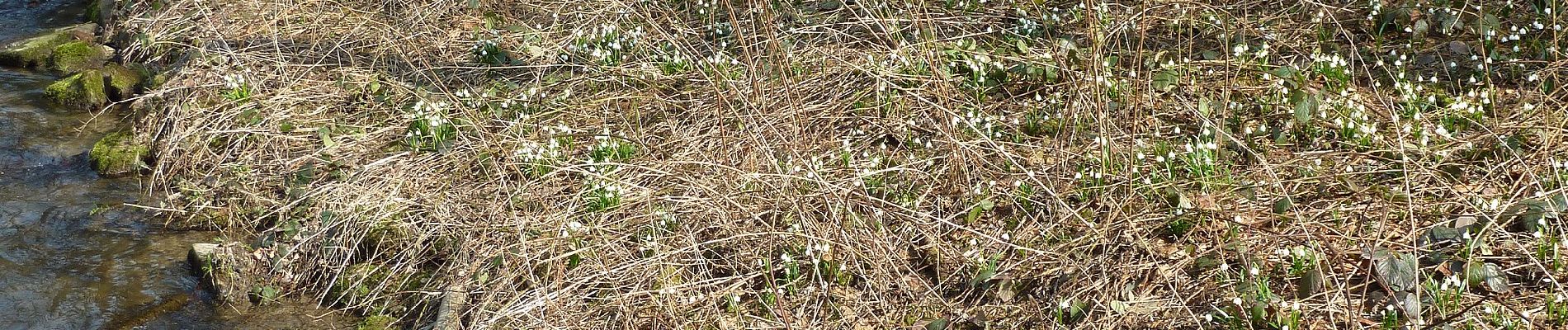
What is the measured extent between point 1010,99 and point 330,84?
3893mm

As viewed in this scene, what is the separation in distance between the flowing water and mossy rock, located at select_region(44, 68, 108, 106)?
0.35 feet

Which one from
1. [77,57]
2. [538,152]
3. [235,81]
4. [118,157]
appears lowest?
[77,57]

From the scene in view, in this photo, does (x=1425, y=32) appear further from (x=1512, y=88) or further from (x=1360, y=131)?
(x=1360, y=131)

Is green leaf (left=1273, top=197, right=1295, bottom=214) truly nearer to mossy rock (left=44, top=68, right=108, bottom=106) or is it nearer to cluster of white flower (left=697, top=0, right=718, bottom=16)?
cluster of white flower (left=697, top=0, right=718, bottom=16)

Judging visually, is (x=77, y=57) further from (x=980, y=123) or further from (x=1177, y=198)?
(x=1177, y=198)

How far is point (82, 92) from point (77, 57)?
1045mm

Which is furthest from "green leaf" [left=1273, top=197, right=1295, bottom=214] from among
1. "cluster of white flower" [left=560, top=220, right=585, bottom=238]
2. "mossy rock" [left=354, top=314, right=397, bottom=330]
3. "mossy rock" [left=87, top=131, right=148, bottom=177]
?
"mossy rock" [left=87, top=131, right=148, bottom=177]

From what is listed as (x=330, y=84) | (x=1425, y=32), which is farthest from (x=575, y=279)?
(x=1425, y=32)

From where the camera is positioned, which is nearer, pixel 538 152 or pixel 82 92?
pixel 538 152

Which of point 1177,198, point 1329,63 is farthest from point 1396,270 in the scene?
point 1329,63

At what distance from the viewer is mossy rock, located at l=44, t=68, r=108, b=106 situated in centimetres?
765

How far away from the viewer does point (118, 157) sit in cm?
655

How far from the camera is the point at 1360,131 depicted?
4977 millimetres

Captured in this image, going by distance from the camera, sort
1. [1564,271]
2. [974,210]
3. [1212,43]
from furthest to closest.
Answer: [1212,43] → [974,210] → [1564,271]
